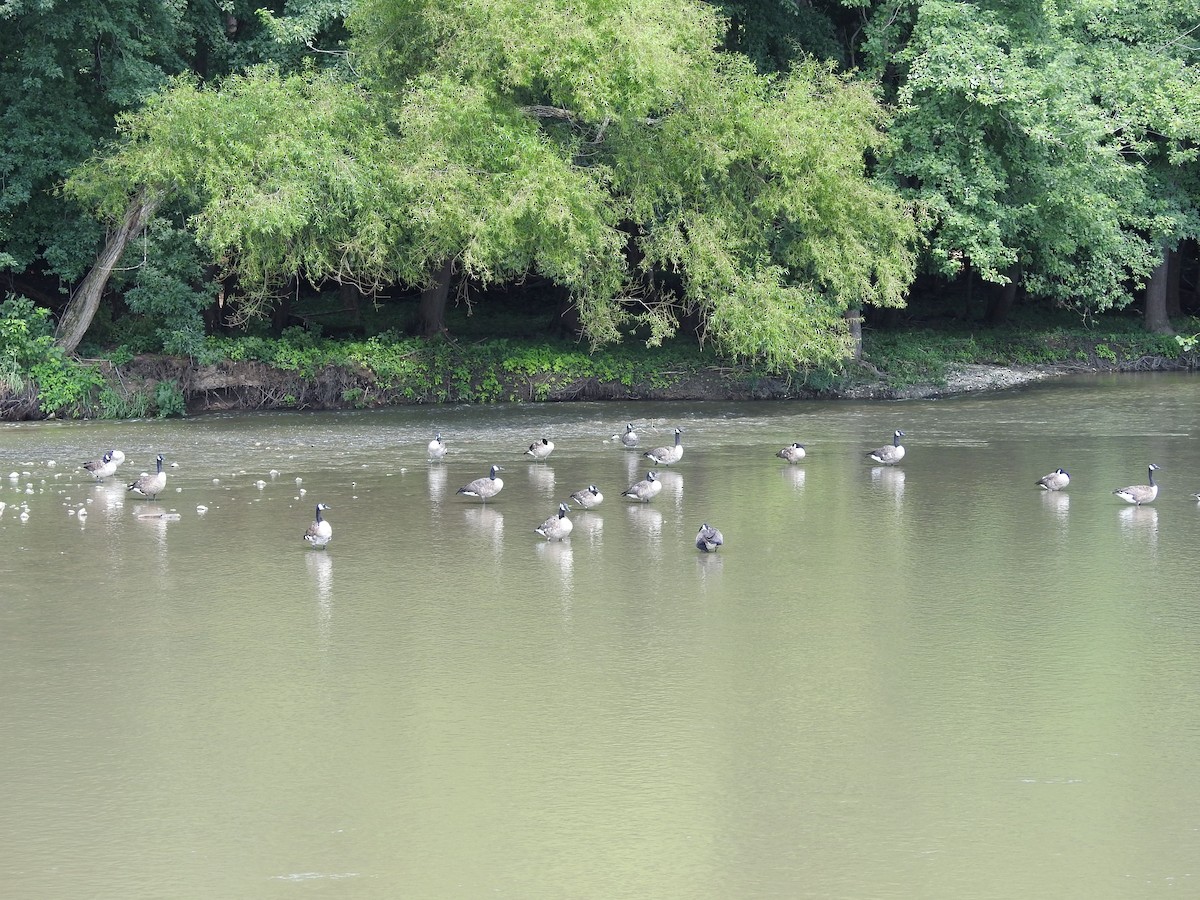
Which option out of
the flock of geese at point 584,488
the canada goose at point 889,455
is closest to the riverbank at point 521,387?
the flock of geese at point 584,488

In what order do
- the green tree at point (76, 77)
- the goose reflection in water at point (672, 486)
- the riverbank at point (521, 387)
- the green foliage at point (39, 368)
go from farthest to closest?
the riverbank at point (521, 387) < the green tree at point (76, 77) < the green foliage at point (39, 368) < the goose reflection in water at point (672, 486)

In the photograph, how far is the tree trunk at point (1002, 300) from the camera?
41.3m

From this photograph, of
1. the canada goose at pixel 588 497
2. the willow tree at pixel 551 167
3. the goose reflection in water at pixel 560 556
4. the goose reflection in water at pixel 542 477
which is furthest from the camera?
the willow tree at pixel 551 167

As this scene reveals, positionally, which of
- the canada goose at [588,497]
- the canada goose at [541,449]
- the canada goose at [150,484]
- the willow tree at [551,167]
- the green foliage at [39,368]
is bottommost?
the canada goose at [588,497]

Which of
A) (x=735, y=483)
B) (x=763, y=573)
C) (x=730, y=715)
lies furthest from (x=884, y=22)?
(x=730, y=715)

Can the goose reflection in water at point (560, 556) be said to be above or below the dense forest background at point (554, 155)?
below

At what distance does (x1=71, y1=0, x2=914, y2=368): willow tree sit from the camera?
27844 millimetres

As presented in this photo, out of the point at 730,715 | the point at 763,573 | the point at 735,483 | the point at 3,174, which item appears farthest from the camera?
the point at 3,174

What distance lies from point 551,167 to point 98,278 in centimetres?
984

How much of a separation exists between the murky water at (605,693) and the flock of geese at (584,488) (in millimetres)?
226

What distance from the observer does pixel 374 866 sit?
24.2 feet

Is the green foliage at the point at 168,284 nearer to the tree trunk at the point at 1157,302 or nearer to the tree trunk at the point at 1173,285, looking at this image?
the tree trunk at the point at 1157,302

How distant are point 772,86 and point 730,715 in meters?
24.8

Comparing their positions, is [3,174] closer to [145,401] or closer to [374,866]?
[145,401]
